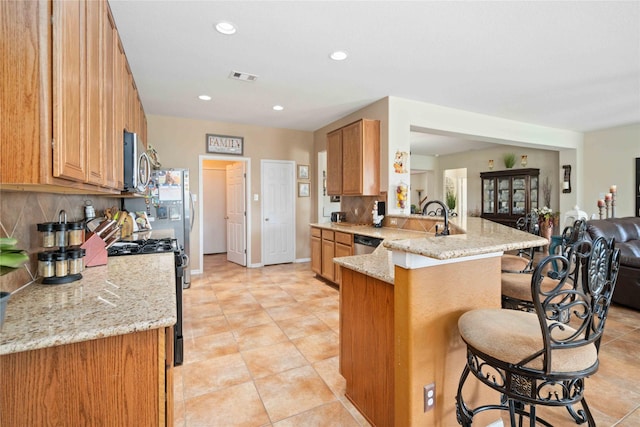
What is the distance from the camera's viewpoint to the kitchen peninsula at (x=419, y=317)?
51.3 inches

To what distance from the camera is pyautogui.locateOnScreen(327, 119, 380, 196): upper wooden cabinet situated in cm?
414

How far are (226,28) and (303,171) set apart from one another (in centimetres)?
365

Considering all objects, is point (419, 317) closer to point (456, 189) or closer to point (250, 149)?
point (250, 149)

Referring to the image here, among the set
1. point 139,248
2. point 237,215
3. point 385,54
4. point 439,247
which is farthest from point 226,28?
point 237,215

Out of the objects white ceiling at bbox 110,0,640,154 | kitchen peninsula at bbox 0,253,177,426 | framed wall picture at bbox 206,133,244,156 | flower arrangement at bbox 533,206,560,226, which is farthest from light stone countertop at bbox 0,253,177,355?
flower arrangement at bbox 533,206,560,226

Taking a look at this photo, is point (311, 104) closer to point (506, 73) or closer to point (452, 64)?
point (452, 64)

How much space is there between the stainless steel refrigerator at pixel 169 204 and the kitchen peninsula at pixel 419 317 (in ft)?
11.2

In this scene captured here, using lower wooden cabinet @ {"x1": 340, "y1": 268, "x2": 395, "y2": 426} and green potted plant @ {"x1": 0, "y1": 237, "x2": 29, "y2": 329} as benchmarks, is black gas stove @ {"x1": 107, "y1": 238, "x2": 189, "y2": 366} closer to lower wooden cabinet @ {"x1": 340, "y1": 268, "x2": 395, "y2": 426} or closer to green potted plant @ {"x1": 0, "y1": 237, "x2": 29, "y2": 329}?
lower wooden cabinet @ {"x1": 340, "y1": 268, "x2": 395, "y2": 426}

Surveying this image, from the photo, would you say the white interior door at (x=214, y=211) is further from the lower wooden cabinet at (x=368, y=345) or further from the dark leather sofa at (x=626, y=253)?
the dark leather sofa at (x=626, y=253)

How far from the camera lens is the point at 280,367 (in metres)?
2.25

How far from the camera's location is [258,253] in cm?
568

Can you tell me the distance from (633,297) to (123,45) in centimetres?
560

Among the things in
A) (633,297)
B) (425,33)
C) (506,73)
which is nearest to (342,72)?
(425,33)

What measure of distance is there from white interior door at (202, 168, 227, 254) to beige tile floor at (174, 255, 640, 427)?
3250 millimetres
